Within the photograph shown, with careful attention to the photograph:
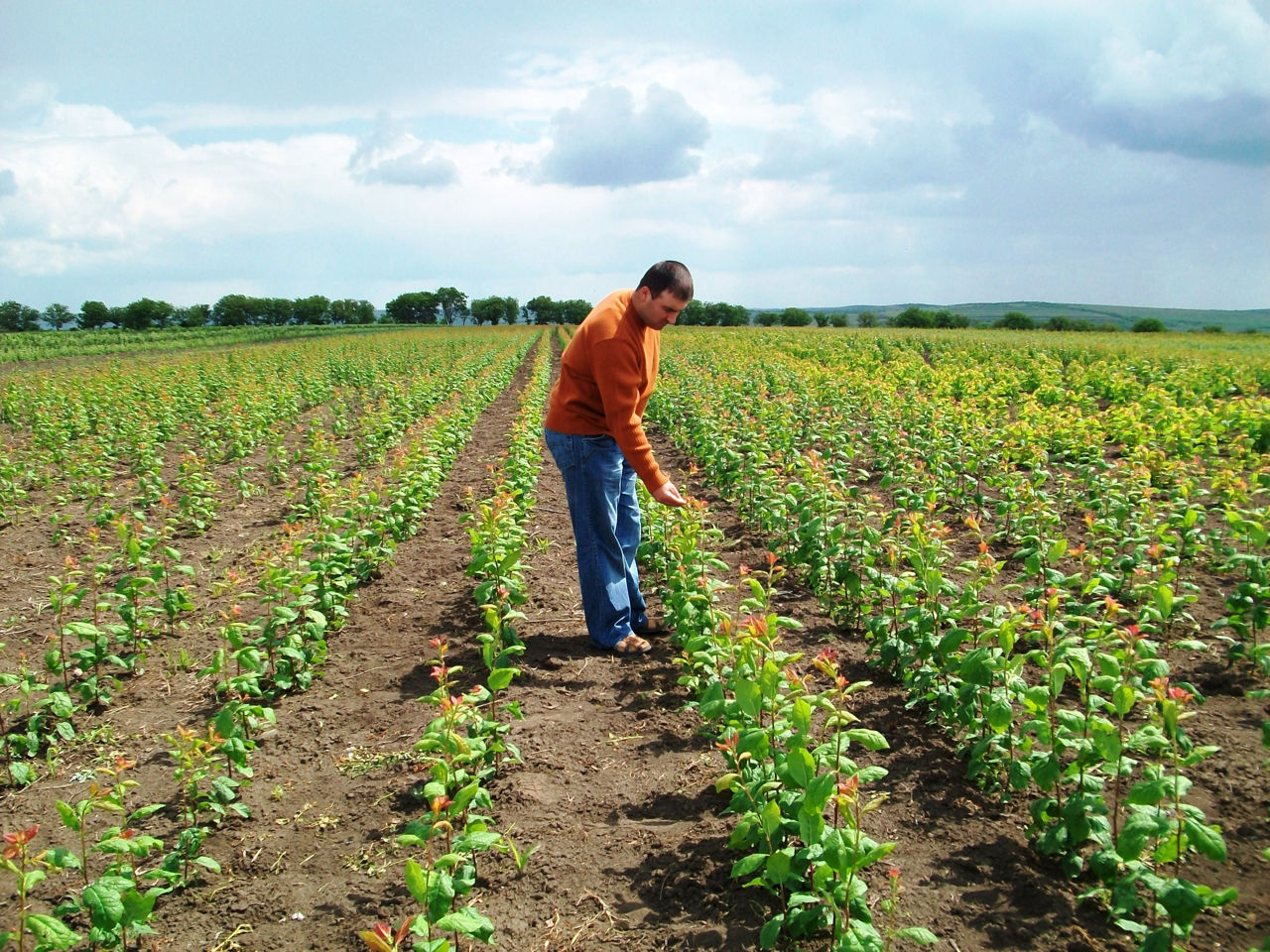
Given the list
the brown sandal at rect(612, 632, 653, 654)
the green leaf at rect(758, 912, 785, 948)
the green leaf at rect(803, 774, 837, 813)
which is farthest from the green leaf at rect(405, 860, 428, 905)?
the brown sandal at rect(612, 632, 653, 654)

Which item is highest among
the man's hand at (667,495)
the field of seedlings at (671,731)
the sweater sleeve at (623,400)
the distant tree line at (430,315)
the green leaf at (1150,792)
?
the distant tree line at (430,315)

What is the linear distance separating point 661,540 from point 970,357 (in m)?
19.3

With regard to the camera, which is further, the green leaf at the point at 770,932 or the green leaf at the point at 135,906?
the green leaf at the point at 135,906

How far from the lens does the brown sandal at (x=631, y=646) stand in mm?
5227

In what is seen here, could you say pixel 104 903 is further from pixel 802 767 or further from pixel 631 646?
pixel 631 646

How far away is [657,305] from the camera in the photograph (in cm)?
453

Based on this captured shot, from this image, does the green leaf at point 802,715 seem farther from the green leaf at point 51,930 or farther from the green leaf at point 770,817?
the green leaf at point 51,930

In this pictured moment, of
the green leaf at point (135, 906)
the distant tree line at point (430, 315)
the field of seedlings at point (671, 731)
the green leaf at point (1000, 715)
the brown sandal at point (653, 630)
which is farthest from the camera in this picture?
the distant tree line at point (430, 315)

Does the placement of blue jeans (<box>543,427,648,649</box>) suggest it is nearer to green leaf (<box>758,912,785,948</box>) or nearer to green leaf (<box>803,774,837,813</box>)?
green leaf (<box>803,774,837,813</box>)

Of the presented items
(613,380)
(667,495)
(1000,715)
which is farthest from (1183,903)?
(613,380)

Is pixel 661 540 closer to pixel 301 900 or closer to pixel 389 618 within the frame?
pixel 389 618

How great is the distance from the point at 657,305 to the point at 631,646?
221 centimetres

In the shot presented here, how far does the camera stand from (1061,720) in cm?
302

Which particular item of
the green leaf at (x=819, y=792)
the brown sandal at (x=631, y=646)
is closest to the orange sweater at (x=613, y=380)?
the brown sandal at (x=631, y=646)
